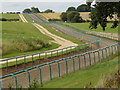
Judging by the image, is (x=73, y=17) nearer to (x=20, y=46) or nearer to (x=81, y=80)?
(x=20, y=46)

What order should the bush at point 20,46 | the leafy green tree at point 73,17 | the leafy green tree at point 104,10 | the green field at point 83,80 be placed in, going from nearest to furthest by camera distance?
the green field at point 83,80 < the leafy green tree at point 104,10 < the bush at point 20,46 < the leafy green tree at point 73,17

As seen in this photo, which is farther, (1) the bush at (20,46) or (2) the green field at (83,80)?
(1) the bush at (20,46)

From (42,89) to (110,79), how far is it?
2.90 metres

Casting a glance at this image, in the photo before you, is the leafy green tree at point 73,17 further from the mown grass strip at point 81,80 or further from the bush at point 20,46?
the mown grass strip at point 81,80

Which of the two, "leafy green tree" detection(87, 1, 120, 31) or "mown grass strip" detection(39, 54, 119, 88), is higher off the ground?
"leafy green tree" detection(87, 1, 120, 31)

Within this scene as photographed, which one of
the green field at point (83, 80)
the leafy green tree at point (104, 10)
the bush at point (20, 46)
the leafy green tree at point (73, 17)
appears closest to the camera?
the green field at point (83, 80)

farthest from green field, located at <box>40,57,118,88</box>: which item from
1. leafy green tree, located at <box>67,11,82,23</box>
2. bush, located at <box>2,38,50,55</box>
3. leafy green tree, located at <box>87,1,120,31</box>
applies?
leafy green tree, located at <box>67,11,82,23</box>

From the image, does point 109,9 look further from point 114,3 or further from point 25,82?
point 25,82

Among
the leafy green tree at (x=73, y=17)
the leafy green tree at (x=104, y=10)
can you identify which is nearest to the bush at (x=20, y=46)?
the leafy green tree at (x=104, y=10)

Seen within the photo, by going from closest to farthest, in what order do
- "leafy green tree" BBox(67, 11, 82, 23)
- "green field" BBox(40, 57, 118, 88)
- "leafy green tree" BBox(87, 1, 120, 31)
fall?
Result: "green field" BBox(40, 57, 118, 88) → "leafy green tree" BBox(87, 1, 120, 31) → "leafy green tree" BBox(67, 11, 82, 23)

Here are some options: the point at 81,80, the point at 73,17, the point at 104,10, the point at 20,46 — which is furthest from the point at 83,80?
the point at 73,17

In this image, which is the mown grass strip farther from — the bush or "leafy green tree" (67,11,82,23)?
"leafy green tree" (67,11,82,23)

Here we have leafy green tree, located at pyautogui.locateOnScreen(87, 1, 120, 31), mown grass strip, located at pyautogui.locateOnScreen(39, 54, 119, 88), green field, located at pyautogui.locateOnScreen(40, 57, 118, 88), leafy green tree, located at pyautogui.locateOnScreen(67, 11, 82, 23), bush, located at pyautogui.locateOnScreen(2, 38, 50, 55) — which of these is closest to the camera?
green field, located at pyautogui.locateOnScreen(40, 57, 118, 88)

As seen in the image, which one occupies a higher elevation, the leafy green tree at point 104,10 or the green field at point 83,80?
the leafy green tree at point 104,10
